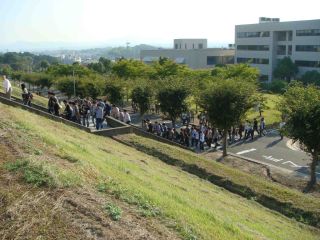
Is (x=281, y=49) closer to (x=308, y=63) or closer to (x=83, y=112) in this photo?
(x=308, y=63)

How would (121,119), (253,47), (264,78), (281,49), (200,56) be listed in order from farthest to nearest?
1. (200,56)
2. (253,47)
3. (264,78)
4. (281,49)
5. (121,119)

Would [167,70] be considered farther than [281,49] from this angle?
No

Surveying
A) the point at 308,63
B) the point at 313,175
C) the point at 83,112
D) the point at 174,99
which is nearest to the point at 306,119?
the point at 313,175

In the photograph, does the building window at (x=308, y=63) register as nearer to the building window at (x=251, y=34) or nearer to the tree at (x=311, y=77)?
the tree at (x=311, y=77)

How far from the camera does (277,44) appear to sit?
80.9 meters

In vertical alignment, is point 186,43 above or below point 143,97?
above

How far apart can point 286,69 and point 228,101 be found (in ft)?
178

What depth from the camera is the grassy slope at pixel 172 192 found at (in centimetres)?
847

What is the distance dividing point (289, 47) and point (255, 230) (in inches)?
2877

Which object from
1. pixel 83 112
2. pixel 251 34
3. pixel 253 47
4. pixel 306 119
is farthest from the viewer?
pixel 251 34

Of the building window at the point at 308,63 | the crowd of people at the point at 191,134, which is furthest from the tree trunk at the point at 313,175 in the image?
the building window at the point at 308,63

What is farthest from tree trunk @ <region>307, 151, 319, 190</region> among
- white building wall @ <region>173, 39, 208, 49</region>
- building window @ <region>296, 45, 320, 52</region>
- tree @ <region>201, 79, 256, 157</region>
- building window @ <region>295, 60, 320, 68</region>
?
white building wall @ <region>173, 39, 208, 49</region>

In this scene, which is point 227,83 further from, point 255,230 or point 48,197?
point 48,197

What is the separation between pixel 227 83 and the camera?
71.9 ft
